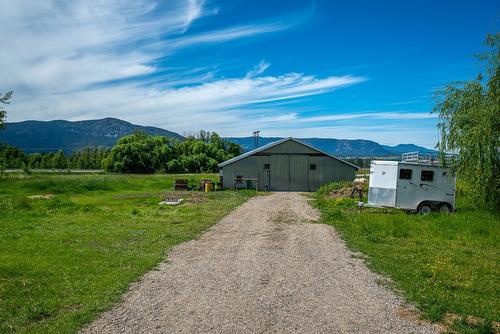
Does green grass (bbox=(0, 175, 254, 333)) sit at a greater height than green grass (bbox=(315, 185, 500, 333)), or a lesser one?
lesser

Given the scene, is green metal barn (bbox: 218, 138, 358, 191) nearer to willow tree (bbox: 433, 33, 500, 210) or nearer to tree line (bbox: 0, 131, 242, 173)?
willow tree (bbox: 433, 33, 500, 210)

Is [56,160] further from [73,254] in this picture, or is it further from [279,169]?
[73,254]

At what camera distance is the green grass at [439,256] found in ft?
24.0

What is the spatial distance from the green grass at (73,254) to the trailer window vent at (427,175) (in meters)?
10.3

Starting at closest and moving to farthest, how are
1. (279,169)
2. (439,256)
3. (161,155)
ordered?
(439,256) → (279,169) → (161,155)

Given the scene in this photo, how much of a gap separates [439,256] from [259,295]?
20.6 feet

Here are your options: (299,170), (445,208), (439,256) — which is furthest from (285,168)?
(439,256)

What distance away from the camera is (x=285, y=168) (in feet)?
137

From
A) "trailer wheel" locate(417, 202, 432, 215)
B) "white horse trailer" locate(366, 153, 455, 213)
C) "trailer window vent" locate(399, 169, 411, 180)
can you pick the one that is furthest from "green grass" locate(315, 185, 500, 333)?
"trailer window vent" locate(399, 169, 411, 180)

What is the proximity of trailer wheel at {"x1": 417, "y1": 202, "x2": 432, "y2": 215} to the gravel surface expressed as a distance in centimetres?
998

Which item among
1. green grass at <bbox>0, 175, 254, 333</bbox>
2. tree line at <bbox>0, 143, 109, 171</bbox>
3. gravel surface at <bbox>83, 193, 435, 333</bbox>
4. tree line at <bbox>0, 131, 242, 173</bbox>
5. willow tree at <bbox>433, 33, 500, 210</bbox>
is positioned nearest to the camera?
gravel surface at <bbox>83, 193, 435, 333</bbox>

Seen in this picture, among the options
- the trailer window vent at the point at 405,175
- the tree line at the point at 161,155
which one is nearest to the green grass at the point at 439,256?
the trailer window vent at the point at 405,175

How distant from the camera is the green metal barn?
41406 millimetres

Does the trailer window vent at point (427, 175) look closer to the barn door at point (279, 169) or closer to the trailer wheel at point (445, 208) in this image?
the trailer wheel at point (445, 208)
